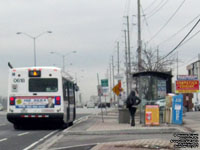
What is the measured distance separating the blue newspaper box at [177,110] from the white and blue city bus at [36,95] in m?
5.40

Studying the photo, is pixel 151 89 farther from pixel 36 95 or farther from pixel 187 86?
pixel 36 95

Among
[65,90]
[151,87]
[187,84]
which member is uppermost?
[187,84]

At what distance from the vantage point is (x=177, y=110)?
22656mm

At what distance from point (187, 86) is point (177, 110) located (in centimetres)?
681

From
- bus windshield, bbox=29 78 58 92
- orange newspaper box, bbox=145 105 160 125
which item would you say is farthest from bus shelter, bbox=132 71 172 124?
bus windshield, bbox=29 78 58 92

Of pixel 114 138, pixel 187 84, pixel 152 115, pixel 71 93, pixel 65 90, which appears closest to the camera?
pixel 114 138

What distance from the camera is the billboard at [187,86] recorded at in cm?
2878

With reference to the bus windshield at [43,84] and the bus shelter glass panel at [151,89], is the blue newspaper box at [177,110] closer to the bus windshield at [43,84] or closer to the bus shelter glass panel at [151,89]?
the bus shelter glass panel at [151,89]

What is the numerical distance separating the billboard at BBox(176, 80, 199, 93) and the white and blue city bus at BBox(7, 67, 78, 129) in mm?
8880

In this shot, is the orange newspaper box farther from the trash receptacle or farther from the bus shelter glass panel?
the trash receptacle

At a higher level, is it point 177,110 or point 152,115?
point 177,110

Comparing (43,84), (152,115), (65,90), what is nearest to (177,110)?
(152,115)

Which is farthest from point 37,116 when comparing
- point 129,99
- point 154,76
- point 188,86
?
point 188,86

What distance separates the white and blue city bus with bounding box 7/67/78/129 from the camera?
22.6 m
